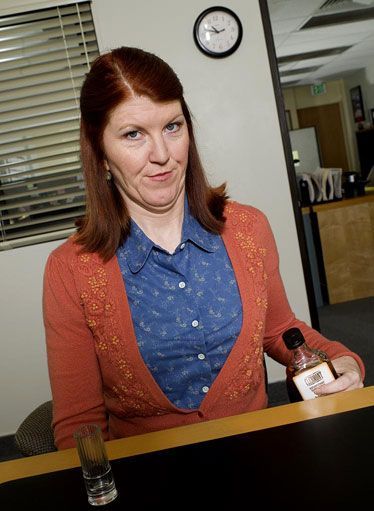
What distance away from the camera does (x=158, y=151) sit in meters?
1.24

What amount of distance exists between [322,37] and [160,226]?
6754 mm

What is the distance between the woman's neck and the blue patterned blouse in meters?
0.02

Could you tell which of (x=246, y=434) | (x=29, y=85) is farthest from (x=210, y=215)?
(x=29, y=85)

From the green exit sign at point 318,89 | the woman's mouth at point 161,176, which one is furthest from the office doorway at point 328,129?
the woman's mouth at point 161,176

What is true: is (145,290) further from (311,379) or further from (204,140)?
(204,140)

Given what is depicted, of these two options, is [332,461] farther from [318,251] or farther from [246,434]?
[318,251]

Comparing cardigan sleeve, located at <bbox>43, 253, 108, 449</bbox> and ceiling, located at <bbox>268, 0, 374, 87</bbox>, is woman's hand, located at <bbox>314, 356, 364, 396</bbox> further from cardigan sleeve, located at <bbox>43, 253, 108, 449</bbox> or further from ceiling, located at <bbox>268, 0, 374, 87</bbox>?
ceiling, located at <bbox>268, 0, 374, 87</bbox>

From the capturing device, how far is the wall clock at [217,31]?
3262 millimetres

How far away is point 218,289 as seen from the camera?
1369 millimetres

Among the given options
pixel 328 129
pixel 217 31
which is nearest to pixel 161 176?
pixel 217 31

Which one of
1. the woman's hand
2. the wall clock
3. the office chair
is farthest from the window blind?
the woman's hand

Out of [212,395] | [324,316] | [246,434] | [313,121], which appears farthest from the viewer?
[313,121]

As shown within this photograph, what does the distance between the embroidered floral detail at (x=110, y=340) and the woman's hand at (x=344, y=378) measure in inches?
15.3

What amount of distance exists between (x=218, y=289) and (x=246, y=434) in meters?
0.44
